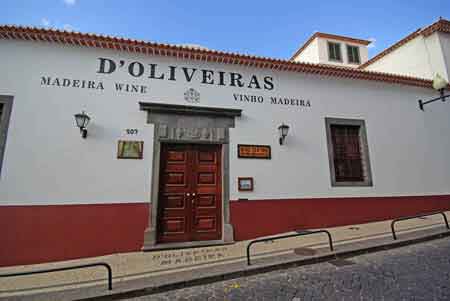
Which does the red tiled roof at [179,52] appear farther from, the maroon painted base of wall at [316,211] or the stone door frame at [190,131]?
the maroon painted base of wall at [316,211]

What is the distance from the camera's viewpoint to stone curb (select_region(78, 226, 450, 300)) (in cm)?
Result: 312

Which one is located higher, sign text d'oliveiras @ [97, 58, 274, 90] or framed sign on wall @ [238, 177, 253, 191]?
sign text d'oliveiras @ [97, 58, 274, 90]

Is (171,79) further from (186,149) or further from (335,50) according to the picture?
(335,50)

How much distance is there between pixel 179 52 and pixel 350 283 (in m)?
6.00

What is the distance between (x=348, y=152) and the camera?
6355mm

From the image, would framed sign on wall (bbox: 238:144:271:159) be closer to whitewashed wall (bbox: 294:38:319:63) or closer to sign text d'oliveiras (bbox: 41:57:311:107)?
sign text d'oliveiras (bbox: 41:57:311:107)

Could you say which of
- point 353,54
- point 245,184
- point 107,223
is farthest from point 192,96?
point 353,54

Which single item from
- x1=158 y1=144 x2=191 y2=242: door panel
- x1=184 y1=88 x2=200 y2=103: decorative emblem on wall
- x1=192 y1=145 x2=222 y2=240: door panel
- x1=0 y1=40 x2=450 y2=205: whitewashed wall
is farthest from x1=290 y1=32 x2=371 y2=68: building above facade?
x1=158 y1=144 x2=191 y2=242: door panel

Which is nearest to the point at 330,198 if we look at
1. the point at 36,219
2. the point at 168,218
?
the point at 168,218

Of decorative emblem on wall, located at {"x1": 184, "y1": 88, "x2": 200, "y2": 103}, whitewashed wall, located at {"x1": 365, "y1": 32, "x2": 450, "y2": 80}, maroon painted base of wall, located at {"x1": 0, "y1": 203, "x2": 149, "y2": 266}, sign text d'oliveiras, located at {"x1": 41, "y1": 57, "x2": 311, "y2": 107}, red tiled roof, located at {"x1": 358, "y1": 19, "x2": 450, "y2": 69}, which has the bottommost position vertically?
maroon painted base of wall, located at {"x1": 0, "y1": 203, "x2": 149, "y2": 266}

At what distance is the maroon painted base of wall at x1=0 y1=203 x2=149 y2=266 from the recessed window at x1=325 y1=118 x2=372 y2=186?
17.5 feet

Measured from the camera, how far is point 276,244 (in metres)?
4.88

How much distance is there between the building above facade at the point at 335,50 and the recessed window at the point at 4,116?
1342cm

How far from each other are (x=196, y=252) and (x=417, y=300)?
3.65m
